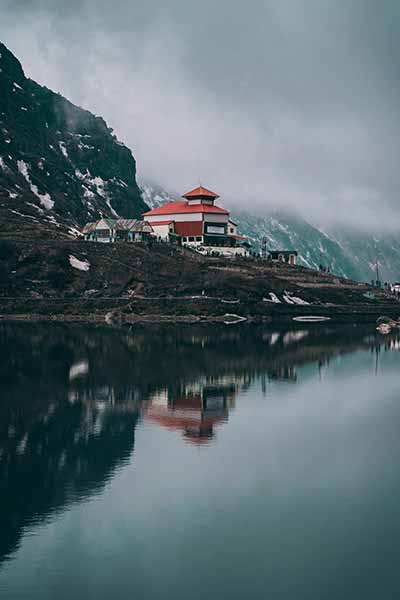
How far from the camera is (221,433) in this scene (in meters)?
80.3

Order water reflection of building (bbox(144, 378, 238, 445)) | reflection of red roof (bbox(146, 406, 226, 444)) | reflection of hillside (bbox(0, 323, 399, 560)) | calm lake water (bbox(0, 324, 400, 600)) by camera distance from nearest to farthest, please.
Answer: calm lake water (bbox(0, 324, 400, 600))
reflection of hillside (bbox(0, 323, 399, 560))
reflection of red roof (bbox(146, 406, 226, 444))
water reflection of building (bbox(144, 378, 238, 445))

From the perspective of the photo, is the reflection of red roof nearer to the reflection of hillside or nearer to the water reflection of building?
the water reflection of building

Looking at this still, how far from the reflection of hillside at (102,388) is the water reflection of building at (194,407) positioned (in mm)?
109

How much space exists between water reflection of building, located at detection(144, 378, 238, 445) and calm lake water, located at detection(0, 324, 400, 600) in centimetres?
23

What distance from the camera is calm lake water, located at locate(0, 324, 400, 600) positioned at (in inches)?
1766

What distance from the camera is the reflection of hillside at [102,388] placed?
62.6m

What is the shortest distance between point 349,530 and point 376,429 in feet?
104

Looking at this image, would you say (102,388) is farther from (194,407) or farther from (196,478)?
(196,478)

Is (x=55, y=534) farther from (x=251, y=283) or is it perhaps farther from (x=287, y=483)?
(x=251, y=283)

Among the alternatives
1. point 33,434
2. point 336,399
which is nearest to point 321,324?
point 336,399

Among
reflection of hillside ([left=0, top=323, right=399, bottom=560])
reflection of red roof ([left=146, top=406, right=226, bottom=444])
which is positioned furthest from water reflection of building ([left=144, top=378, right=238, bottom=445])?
reflection of hillside ([left=0, top=323, right=399, bottom=560])

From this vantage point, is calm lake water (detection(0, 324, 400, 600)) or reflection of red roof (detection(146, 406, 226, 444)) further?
reflection of red roof (detection(146, 406, 226, 444))

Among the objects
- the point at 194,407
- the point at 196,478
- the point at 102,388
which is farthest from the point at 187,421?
the point at 196,478

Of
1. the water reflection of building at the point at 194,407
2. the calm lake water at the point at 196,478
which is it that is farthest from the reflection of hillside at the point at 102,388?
the calm lake water at the point at 196,478
